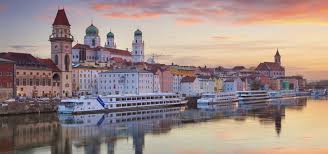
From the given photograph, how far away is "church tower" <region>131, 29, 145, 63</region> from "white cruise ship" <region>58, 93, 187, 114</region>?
134 feet

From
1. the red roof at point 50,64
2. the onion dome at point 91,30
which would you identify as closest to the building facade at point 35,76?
the red roof at point 50,64

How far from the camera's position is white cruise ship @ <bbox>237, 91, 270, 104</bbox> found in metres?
79.2

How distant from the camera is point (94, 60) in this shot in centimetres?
8569

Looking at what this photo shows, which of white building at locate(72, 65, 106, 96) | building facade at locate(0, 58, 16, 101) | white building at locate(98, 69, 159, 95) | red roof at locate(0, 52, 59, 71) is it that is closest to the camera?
building facade at locate(0, 58, 16, 101)

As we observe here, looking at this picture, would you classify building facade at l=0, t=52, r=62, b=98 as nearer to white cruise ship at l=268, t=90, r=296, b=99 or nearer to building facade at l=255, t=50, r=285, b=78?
white cruise ship at l=268, t=90, r=296, b=99

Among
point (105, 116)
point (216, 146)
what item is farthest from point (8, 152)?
point (105, 116)

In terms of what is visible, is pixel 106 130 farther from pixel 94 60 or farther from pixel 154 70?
pixel 94 60

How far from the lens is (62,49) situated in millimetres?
62281

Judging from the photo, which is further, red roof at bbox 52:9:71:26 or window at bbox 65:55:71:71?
window at bbox 65:55:71:71

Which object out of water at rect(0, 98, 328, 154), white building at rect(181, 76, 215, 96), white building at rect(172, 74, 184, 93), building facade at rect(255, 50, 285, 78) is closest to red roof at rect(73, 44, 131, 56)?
white building at rect(172, 74, 184, 93)

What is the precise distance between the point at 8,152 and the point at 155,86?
5181 centimetres

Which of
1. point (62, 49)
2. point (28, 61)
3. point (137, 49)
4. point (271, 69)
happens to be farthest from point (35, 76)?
point (271, 69)

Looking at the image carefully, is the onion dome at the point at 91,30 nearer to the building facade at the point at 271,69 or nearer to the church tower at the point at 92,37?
the church tower at the point at 92,37

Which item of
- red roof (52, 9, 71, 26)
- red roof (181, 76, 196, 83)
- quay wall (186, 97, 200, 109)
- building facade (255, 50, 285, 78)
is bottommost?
quay wall (186, 97, 200, 109)
